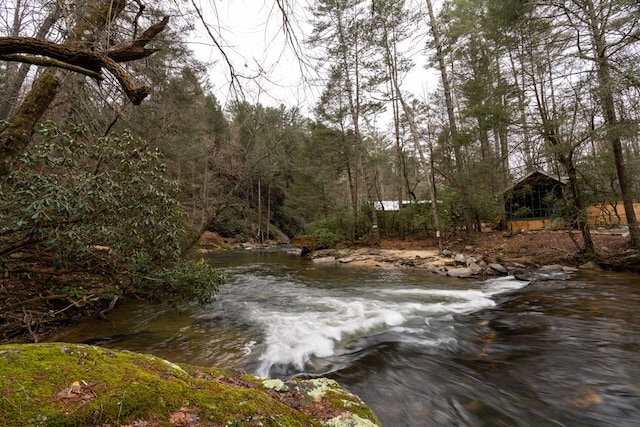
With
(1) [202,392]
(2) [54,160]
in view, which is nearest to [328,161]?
(2) [54,160]

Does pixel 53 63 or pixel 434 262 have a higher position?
pixel 53 63

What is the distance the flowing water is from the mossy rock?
140 centimetres

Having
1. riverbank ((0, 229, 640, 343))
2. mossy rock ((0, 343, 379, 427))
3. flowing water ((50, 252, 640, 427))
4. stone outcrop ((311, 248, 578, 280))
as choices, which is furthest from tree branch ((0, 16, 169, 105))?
stone outcrop ((311, 248, 578, 280))

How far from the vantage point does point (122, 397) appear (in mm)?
1166

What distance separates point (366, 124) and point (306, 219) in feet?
55.0

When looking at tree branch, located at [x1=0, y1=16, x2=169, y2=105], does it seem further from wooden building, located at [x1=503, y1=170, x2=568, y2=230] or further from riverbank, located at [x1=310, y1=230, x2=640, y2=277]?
wooden building, located at [x1=503, y1=170, x2=568, y2=230]

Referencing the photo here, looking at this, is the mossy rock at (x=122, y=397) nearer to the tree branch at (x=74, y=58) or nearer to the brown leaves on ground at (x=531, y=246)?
the tree branch at (x=74, y=58)

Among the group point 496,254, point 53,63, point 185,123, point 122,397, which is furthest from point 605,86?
point 185,123

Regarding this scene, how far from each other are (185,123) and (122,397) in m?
10.7

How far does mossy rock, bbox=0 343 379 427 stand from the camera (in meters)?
1.04

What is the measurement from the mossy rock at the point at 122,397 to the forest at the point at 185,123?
4.86ft

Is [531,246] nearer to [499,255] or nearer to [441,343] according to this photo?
[499,255]

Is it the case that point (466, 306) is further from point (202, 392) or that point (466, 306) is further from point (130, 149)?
point (130, 149)

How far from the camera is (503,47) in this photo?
31.9ft
